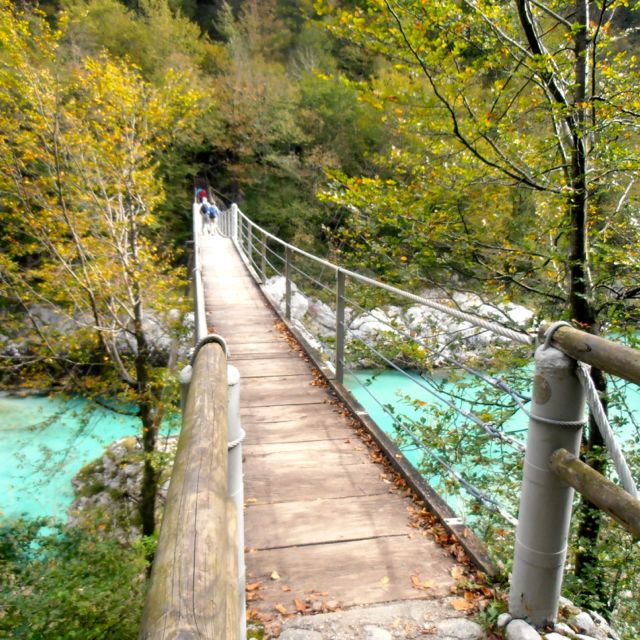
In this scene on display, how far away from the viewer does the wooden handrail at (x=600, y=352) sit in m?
1.13

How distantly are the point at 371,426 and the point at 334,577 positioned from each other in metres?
1.41

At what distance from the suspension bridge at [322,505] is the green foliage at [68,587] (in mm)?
1933

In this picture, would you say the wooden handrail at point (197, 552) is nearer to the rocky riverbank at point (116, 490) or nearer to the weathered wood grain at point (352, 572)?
the weathered wood grain at point (352, 572)

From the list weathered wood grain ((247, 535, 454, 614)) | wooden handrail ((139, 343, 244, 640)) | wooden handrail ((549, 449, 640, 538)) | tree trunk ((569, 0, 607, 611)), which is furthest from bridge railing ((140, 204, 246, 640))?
tree trunk ((569, 0, 607, 611))

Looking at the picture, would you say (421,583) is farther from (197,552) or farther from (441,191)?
(441,191)

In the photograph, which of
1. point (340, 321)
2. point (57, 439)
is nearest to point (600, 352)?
point (340, 321)

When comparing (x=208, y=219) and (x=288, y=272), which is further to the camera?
(x=208, y=219)

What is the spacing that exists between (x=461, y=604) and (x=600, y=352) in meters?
1.17

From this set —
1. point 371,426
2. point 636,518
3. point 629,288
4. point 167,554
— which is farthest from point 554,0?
point 167,554

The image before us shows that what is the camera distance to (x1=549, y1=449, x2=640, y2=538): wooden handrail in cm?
110

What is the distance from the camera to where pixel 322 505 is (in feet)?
8.34

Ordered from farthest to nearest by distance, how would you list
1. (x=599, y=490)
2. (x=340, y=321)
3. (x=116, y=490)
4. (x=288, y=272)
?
(x=116, y=490), (x=288, y=272), (x=340, y=321), (x=599, y=490)

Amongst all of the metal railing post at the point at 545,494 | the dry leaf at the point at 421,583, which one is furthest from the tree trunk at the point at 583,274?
the metal railing post at the point at 545,494

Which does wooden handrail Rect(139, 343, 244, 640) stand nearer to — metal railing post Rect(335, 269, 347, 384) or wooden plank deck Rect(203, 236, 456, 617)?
wooden plank deck Rect(203, 236, 456, 617)
